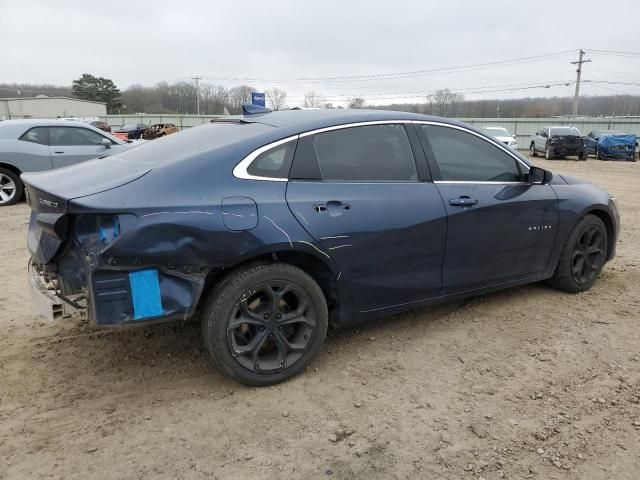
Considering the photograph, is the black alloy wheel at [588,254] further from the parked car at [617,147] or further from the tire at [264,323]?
the parked car at [617,147]

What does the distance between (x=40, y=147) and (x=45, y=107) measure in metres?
72.0

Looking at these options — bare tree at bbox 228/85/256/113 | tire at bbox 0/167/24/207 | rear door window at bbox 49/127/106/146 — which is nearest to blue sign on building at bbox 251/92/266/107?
bare tree at bbox 228/85/256/113

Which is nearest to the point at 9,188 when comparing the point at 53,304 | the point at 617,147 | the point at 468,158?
the point at 53,304

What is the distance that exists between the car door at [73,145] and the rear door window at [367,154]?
7453 mm

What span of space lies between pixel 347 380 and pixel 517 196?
6.46ft

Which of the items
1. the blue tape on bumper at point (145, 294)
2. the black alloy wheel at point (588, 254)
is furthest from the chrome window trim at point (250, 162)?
the black alloy wheel at point (588, 254)

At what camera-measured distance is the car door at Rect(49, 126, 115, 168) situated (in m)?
9.57

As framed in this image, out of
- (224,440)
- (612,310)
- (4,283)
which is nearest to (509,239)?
(612,310)

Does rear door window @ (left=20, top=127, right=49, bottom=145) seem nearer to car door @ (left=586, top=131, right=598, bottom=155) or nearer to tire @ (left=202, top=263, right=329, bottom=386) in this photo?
tire @ (left=202, top=263, right=329, bottom=386)

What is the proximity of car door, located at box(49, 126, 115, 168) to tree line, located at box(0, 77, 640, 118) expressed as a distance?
36.1 meters

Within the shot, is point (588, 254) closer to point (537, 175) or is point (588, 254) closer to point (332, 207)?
point (537, 175)

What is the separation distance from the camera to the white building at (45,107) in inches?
2598

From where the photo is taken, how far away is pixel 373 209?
3.25 m

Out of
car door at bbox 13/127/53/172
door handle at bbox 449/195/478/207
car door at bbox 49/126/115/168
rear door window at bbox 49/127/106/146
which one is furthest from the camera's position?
rear door window at bbox 49/127/106/146
